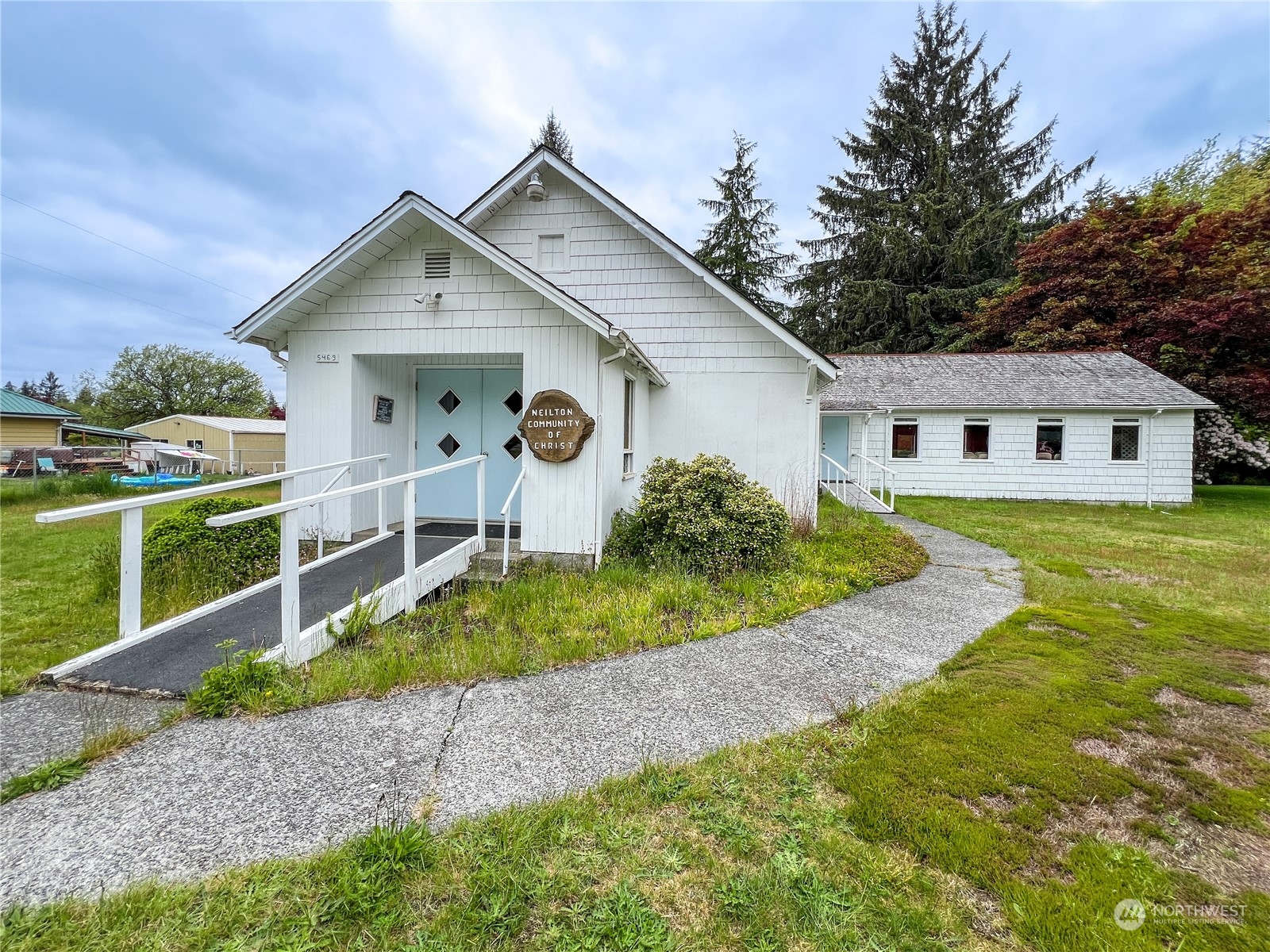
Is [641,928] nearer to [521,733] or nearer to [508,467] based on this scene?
[521,733]

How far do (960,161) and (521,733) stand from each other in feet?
117

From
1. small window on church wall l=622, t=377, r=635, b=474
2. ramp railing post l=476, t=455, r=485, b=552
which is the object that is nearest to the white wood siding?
ramp railing post l=476, t=455, r=485, b=552

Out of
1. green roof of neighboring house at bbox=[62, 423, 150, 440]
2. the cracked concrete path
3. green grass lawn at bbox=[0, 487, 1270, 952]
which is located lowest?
green grass lawn at bbox=[0, 487, 1270, 952]

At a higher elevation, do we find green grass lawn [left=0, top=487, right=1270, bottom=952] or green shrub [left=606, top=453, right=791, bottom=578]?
green shrub [left=606, top=453, right=791, bottom=578]

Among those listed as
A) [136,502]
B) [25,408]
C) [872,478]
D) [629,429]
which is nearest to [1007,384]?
[872,478]

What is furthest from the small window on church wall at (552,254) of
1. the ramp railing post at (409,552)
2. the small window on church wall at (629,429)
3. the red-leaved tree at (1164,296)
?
the red-leaved tree at (1164,296)

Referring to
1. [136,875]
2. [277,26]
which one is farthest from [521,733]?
[277,26]

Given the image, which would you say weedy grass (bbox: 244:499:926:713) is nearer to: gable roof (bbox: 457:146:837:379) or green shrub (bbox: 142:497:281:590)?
green shrub (bbox: 142:497:281:590)

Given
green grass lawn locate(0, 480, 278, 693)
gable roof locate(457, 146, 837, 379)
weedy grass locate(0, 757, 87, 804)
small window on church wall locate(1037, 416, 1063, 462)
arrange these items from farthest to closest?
small window on church wall locate(1037, 416, 1063, 462) < gable roof locate(457, 146, 837, 379) < green grass lawn locate(0, 480, 278, 693) < weedy grass locate(0, 757, 87, 804)

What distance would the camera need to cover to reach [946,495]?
15.9m

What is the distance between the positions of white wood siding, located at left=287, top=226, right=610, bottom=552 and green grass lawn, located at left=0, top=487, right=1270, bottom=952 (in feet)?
13.1

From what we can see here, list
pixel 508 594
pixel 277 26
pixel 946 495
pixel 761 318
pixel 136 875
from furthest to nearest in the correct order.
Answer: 1. pixel 946 495
2. pixel 277 26
3. pixel 761 318
4. pixel 508 594
5. pixel 136 875

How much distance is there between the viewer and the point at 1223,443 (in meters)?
17.4

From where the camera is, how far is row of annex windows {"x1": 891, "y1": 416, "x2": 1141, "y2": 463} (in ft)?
49.6
